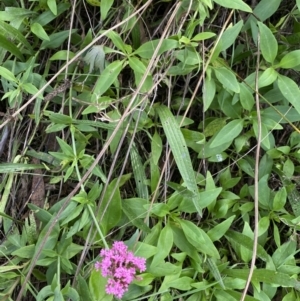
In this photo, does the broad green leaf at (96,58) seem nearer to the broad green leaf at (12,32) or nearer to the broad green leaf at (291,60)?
the broad green leaf at (12,32)

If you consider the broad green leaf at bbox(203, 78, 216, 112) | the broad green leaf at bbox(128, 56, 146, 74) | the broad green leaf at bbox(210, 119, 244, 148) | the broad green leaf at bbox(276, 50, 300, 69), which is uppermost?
the broad green leaf at bbox(276, 50, 300, 69)

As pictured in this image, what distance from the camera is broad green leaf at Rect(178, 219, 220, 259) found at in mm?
973

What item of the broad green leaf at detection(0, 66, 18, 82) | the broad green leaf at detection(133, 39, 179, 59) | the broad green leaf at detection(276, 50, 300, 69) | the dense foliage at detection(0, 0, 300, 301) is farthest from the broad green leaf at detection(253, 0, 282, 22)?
the broad green leaf at detection(0, 66, 18, 82)

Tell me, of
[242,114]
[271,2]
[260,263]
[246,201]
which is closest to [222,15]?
[271,2]

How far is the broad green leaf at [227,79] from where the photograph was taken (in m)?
0.97

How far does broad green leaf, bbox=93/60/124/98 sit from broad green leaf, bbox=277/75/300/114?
348mm

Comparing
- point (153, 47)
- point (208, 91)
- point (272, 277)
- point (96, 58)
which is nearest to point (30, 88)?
point (96, 58)

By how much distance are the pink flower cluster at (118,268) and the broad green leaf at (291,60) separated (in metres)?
0.52

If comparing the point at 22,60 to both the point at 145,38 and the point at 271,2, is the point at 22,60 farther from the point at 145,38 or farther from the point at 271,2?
the point at 271,2

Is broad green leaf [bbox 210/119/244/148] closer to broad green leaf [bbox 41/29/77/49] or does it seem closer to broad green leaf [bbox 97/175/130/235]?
broad green leaf [bbox 97/175/130/235]

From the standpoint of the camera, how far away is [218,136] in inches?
39.8

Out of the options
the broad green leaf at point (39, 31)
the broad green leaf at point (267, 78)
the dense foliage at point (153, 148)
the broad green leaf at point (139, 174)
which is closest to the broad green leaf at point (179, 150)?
the dense foliage at point (153, 148)

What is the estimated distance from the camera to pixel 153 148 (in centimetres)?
106

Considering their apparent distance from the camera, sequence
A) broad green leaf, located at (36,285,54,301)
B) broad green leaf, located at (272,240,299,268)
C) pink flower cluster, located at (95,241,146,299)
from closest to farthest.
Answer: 1. pink flower cluster, located at (95,241,146,299)
2. broad green leaf, located at (36,285,54,301)
3. broad green leaf, located at (272,240,299,268)
